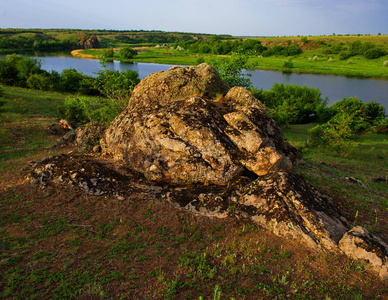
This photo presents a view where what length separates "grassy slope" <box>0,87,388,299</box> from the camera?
4.77 metres

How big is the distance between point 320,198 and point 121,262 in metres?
6.08

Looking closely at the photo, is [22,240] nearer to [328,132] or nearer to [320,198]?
[320,198]

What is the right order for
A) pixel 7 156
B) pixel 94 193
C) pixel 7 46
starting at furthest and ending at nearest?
1. pixel 7 46
2. pixel 7 156
3. pixel 94 193

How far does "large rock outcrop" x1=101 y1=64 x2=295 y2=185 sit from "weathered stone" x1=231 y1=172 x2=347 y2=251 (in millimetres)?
1046

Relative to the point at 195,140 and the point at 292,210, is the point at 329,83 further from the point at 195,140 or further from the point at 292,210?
the point at 292,210

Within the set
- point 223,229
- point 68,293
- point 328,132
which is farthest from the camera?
point 328,132

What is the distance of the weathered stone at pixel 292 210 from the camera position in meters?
6.27

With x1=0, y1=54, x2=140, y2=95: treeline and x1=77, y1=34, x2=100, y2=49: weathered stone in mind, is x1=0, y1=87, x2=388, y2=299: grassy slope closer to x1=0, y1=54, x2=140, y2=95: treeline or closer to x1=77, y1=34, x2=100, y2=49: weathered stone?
x1=0, y1=54, x2=140, y2=95: treeline

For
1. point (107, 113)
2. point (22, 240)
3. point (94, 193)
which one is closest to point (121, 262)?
point (22, 240)

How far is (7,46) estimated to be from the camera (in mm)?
108312

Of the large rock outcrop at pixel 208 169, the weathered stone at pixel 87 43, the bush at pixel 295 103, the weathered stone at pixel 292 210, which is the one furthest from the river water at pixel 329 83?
the weathered stone at pixel 87 43

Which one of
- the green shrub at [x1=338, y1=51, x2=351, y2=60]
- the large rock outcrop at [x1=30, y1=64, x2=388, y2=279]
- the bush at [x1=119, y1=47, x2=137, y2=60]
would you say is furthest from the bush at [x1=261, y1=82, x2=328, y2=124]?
the green shrub at [x1=338, y1=51, x2=351, y2=60]

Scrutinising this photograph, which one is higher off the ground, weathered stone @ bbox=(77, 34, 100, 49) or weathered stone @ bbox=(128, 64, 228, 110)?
weathered stone @ bbox=(77, 34, 100, 49)

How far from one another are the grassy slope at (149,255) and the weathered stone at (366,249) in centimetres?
27
